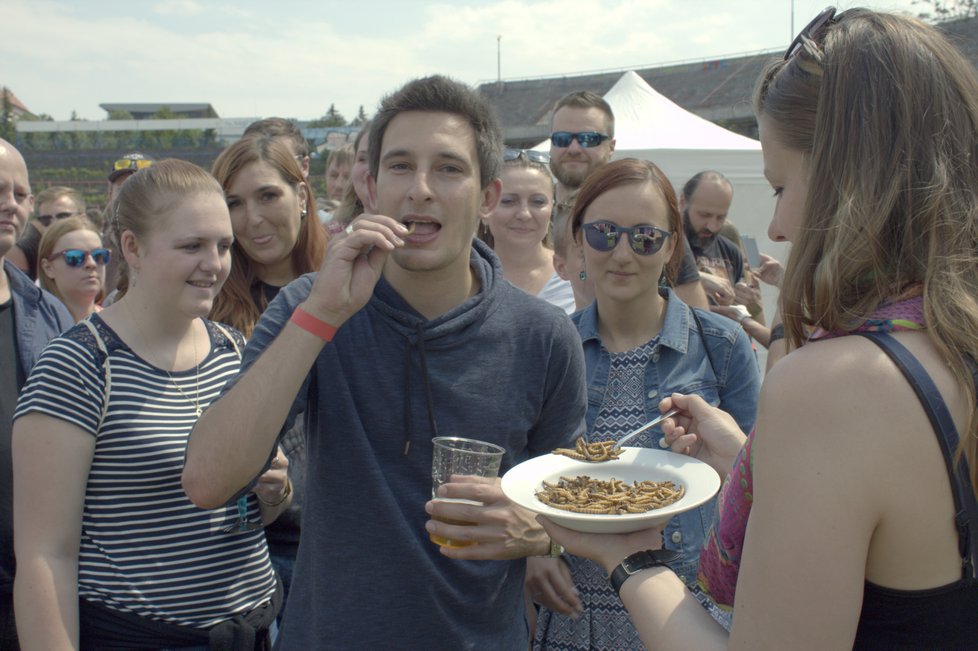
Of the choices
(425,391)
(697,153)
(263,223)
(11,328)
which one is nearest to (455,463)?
(425,391)

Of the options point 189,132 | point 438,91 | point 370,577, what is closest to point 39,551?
point 370,577

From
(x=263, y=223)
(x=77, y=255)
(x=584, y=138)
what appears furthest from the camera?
(x=584, y=138)

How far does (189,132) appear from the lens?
57.9m

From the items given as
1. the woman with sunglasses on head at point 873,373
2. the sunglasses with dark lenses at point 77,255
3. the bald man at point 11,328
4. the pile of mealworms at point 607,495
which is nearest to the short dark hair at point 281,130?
the bald man at point 11,328

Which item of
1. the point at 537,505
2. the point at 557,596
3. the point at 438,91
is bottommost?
the point at 557,596

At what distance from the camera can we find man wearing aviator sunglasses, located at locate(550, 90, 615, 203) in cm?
536

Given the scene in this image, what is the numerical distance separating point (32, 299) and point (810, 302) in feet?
10.3

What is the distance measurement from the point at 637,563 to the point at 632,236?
1.62m

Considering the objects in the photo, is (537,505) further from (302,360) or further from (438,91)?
(438,91)

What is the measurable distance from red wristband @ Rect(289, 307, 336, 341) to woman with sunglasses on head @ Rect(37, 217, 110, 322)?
387cm

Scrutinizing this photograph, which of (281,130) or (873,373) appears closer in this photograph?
(873,373)

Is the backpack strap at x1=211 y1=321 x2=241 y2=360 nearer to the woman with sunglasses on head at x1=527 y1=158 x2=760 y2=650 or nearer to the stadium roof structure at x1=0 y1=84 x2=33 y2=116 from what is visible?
the woman with sunglasses on head at x1=527 y1=158 x2=760 y2=650

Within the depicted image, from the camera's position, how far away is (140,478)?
2273 millimetres

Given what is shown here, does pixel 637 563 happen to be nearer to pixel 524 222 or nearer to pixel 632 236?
pixel 632 236
